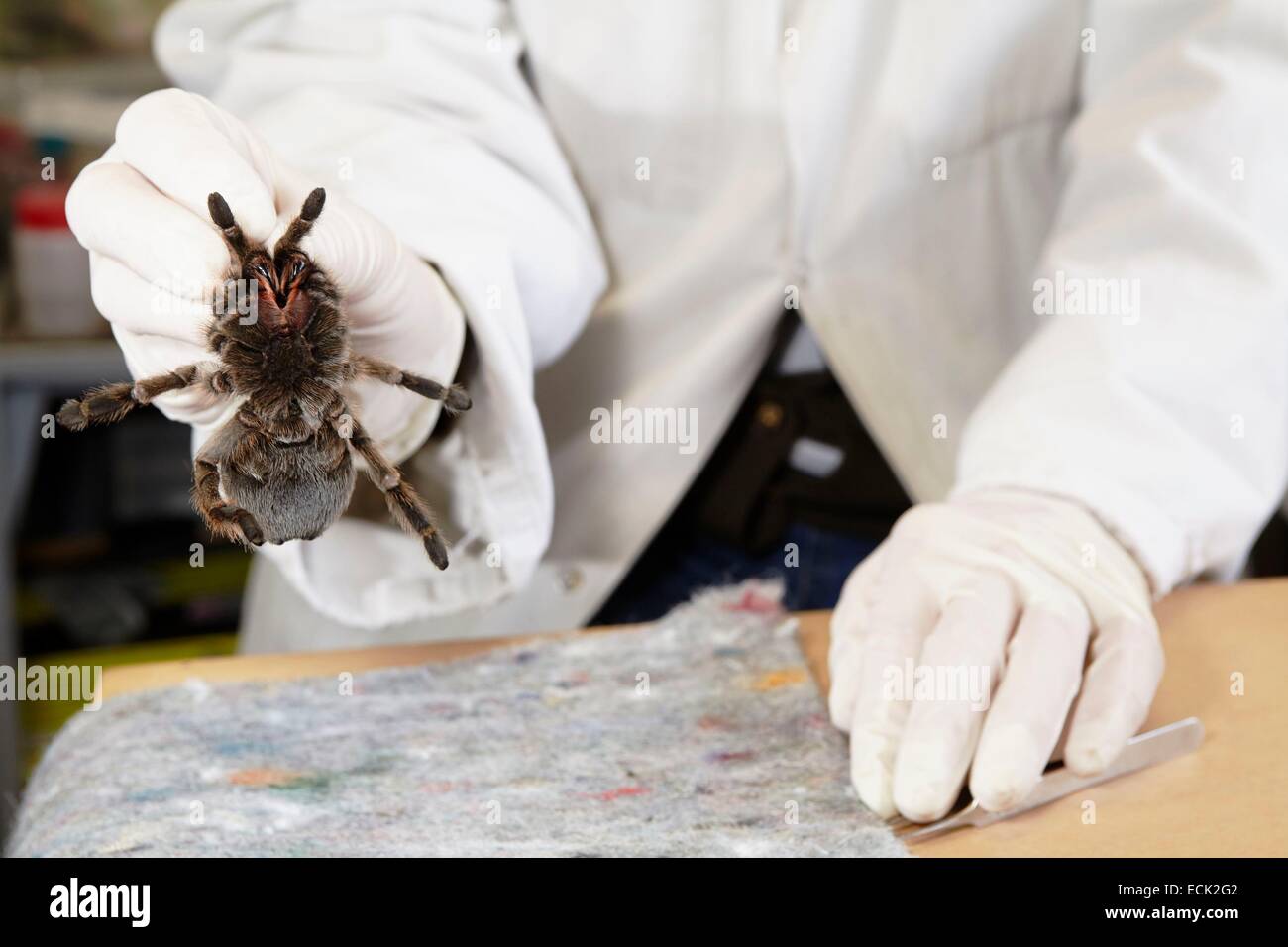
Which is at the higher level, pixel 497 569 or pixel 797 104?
pixel 797 104

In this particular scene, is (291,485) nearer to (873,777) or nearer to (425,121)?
(873,777)

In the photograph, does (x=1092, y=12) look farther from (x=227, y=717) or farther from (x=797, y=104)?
(x=227, y=717)

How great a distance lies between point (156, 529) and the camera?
2.60 meters

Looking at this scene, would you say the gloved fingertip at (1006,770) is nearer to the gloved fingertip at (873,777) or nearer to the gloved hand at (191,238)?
the gloved fingertip at (873,777)

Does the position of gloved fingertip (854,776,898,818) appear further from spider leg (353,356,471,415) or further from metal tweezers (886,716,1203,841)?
spider leg (353,356,471,415)

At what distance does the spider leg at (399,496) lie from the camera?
71cm

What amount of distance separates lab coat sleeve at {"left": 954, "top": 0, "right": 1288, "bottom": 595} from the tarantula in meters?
0.57

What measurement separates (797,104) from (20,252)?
5.24 ft

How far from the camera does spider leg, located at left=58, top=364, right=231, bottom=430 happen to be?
0.68 meters


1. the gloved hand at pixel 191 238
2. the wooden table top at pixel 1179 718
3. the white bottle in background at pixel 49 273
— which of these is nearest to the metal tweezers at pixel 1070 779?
the wooden table top at pixel 1179 718

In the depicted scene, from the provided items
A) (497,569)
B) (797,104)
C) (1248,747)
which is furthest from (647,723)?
(797,104)

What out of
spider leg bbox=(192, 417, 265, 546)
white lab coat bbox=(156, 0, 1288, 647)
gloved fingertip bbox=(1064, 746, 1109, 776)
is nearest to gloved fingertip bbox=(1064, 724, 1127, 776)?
gloved fingertip bbox=(1064, 746, 1109, 776)

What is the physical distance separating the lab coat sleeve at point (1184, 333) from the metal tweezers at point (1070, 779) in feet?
0.63

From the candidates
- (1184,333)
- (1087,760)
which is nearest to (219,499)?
(1087,760)
